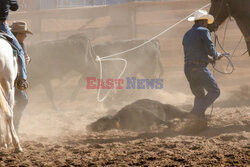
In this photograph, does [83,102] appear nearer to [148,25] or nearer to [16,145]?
[148,25]

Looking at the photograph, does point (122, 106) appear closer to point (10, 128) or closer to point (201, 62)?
point (201, 62)

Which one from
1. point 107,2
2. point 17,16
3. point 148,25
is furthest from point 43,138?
point 107,2

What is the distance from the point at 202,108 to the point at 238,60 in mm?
7203

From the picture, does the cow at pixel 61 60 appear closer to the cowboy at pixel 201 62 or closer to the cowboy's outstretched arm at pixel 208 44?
the cowboy at pixel 201 62

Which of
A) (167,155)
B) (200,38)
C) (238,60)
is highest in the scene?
(200,38)

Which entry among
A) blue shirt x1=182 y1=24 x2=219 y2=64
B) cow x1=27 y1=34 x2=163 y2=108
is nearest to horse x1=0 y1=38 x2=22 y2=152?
blue shirt x1=182 y1=24 x2=219 y2=64

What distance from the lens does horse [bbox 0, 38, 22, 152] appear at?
3698mm

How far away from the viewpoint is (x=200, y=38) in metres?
4.93

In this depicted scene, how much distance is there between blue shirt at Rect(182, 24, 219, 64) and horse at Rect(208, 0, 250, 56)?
44.1 inches

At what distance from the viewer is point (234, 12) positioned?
5801 millimetres

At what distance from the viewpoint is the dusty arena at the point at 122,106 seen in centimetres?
337

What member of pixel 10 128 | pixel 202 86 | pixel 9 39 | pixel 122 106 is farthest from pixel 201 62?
pixel 122 106

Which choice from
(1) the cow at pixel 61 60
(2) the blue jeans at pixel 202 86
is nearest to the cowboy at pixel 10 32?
(2) the blue jeans at pixel 202 86

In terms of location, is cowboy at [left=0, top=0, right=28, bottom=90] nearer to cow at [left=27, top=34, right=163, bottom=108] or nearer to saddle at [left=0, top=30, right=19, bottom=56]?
saddle at [left=0, top=30, right=19, bottom=56]
